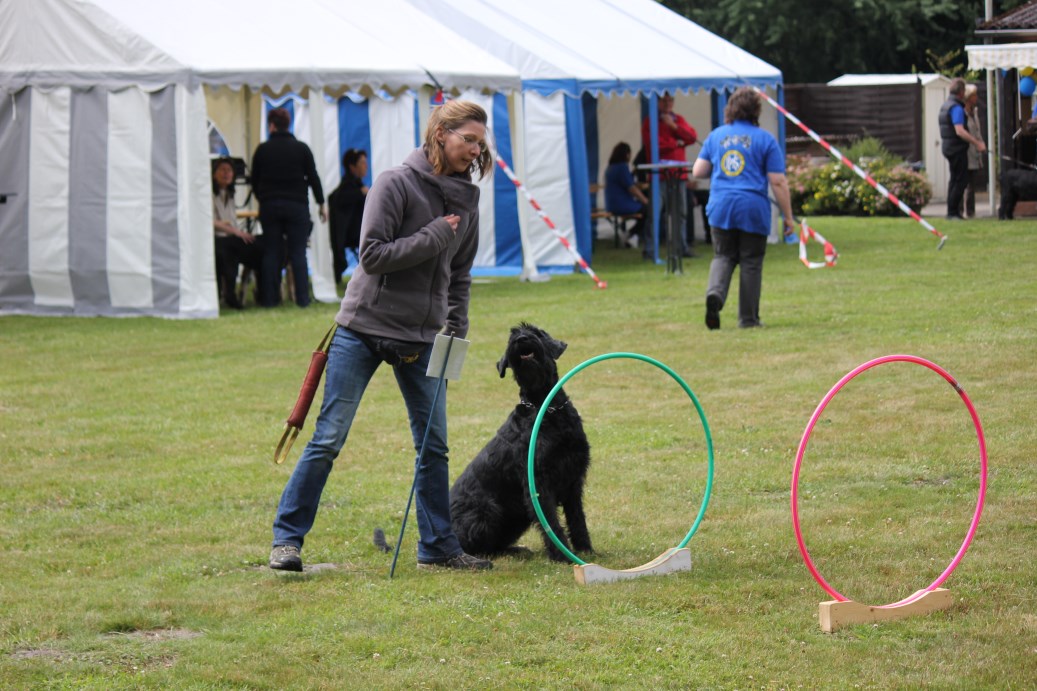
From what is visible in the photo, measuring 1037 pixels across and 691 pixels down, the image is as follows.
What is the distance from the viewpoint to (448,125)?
5375 mm

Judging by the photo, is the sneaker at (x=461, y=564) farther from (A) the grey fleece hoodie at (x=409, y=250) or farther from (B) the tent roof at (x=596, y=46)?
(B) the tent roof at (x=596, y=46)

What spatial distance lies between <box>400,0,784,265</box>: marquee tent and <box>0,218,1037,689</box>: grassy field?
5368mm

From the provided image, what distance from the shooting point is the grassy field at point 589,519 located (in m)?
4.56

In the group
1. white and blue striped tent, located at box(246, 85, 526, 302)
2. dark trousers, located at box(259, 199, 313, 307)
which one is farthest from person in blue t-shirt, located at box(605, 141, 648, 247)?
dark trousers, located at box(259, 199, 313, 307)

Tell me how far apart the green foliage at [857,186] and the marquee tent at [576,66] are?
10.1 feet

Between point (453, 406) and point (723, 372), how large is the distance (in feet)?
6.66

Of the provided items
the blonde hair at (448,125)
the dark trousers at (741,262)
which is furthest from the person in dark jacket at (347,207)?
the blonde hair at (448,125)

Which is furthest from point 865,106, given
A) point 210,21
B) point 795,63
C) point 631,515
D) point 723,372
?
point 631,515

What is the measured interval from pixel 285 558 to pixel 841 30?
36003mm

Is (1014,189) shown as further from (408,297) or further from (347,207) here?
(408,297)

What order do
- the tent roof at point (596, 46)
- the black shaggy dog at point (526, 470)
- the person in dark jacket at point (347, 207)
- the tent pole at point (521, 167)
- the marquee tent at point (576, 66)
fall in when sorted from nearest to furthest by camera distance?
the black shaggy dog at point (526, 470) < the person in dark jacket at point (347, 207) < the tent pole at point (521, 167) < the marquee tent at point (576, 66) < the tent roof at point (596, 46)

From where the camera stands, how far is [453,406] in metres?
9.34

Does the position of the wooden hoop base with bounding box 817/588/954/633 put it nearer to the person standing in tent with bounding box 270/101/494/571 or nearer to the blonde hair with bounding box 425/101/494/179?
the person standing in tent with bounding box 270/101/494/571

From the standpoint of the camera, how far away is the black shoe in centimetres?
1153
